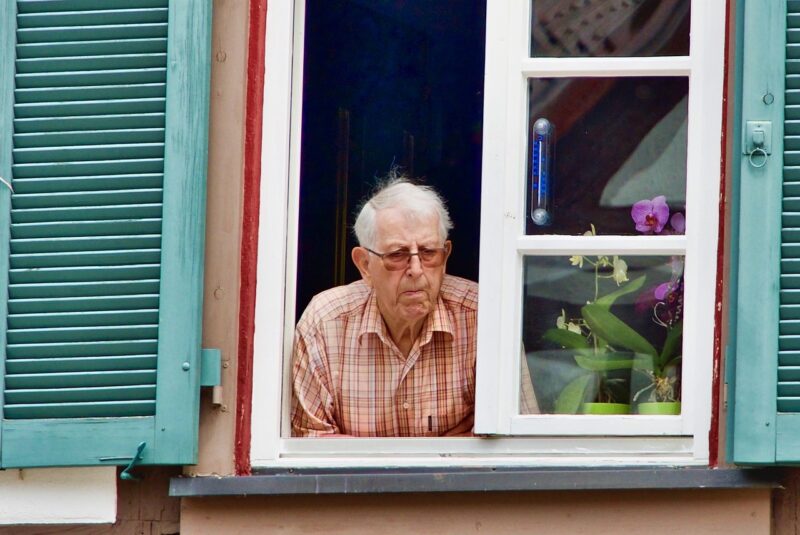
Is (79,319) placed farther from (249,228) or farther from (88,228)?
(249,228)

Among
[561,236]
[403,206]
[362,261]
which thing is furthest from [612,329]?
[362,261]

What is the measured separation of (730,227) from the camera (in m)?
4.45

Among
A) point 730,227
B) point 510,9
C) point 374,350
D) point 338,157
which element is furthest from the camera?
point 338,157

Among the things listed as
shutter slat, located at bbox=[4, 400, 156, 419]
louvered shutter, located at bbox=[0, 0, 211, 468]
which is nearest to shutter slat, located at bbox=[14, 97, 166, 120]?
louvered shutter, located at bbox=[0, 0, 211, 468]

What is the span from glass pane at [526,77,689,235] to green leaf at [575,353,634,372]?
0.32 meters

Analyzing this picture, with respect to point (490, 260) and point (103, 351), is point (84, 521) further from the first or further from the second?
point (490, 260)

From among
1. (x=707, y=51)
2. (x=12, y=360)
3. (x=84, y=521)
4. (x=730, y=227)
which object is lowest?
(x=84, y=521)

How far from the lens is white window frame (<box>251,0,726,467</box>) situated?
4535 mm

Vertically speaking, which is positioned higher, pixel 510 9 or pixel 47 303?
pixel 510 9

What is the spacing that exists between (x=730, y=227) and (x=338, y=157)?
1.87 meters

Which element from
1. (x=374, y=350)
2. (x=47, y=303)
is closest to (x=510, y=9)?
(x=374, y=350)

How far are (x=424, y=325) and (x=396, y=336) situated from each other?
9cm

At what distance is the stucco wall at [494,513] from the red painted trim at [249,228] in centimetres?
14

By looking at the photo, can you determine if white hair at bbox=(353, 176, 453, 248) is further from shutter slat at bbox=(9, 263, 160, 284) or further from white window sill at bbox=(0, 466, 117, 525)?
white window sill at bbox=(0, 466, 117, 525)
